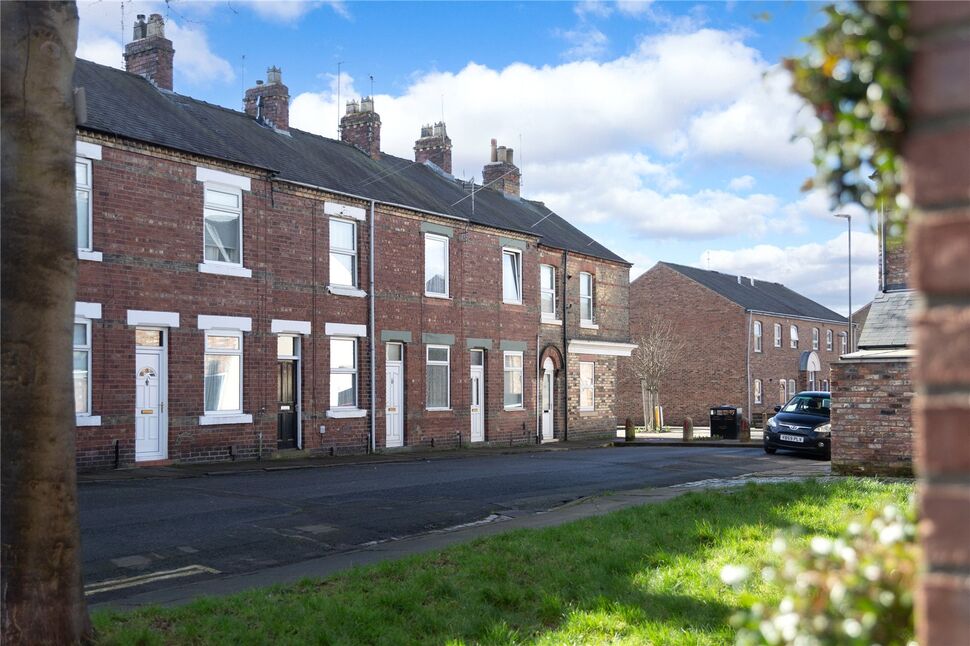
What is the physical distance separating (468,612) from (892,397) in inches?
467

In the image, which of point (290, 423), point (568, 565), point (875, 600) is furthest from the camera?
point (290, 423)

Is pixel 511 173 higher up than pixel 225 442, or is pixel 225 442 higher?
pixel 511 173

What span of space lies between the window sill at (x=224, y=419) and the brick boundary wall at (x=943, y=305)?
20.4 m

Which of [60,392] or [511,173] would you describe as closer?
[60,392]

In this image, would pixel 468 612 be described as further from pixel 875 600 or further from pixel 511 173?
pixel 511 173

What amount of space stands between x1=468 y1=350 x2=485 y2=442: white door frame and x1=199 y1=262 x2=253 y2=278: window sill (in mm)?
9472

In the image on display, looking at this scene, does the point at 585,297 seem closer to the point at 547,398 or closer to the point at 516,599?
the point at 547,398

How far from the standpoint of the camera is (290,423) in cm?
2359

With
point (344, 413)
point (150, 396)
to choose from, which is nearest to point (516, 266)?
point (344, 413)

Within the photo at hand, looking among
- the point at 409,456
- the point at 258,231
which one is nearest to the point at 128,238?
the point at 258,231

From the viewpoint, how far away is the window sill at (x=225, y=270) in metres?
21.3

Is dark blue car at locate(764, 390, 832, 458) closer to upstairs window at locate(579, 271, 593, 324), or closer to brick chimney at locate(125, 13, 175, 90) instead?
upstairs window at locate(579, 271, 593, 324)

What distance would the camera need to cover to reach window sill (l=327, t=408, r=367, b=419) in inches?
958

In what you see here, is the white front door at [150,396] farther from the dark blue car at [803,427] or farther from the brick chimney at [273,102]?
the dark blue car at [803,427]
